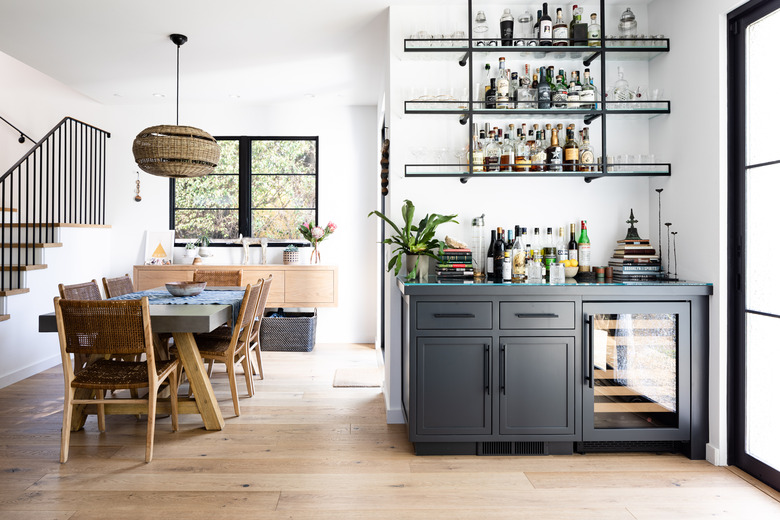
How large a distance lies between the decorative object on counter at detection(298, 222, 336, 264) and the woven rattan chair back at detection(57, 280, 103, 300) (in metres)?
2.40

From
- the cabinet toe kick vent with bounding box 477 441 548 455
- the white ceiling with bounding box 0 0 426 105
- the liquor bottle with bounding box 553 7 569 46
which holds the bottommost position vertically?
the cabinet toe kick vent with bounding box 477 441 548 455

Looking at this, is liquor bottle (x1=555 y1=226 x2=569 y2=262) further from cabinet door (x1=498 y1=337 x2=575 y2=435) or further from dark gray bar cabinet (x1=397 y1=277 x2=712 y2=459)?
Answer: cabinet door (x1=498 y1=337 x2=575 y2=435)

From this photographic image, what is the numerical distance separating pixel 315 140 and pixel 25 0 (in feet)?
9.96

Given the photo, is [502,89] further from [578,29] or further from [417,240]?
[417,240]

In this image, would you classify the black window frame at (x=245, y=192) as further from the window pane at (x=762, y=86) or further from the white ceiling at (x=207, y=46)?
the window pane at (x=762, y=86)

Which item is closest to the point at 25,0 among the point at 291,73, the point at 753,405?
the point at 291,73

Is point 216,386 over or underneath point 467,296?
underneath

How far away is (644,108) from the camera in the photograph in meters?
3.08

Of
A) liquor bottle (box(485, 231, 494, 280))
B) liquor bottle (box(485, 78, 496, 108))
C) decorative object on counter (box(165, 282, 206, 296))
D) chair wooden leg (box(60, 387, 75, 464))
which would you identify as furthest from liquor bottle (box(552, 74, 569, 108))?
chair wooden leg (box(60, 387, 75, 464))

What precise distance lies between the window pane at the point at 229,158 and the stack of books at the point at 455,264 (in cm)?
371

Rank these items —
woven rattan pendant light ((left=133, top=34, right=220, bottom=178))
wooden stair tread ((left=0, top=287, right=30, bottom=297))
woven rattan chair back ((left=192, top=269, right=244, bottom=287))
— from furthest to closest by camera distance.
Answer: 1. woven rattan chair back ((left=192, top=269, right=244, bottom=287))
2. wooden stair tread ((left=0, top=287, right=30, bottom=297))
3. woven rattan pendant light ((left=133, top=34, right=220, bottom=178))

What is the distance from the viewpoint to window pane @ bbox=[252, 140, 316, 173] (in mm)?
5820

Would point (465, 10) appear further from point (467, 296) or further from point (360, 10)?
point (467, 296)

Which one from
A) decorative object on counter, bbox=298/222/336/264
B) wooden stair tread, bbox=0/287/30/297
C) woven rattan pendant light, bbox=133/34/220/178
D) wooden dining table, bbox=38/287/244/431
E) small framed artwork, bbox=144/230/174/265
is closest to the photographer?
wooden dining table, bbox=38/287/244/431
